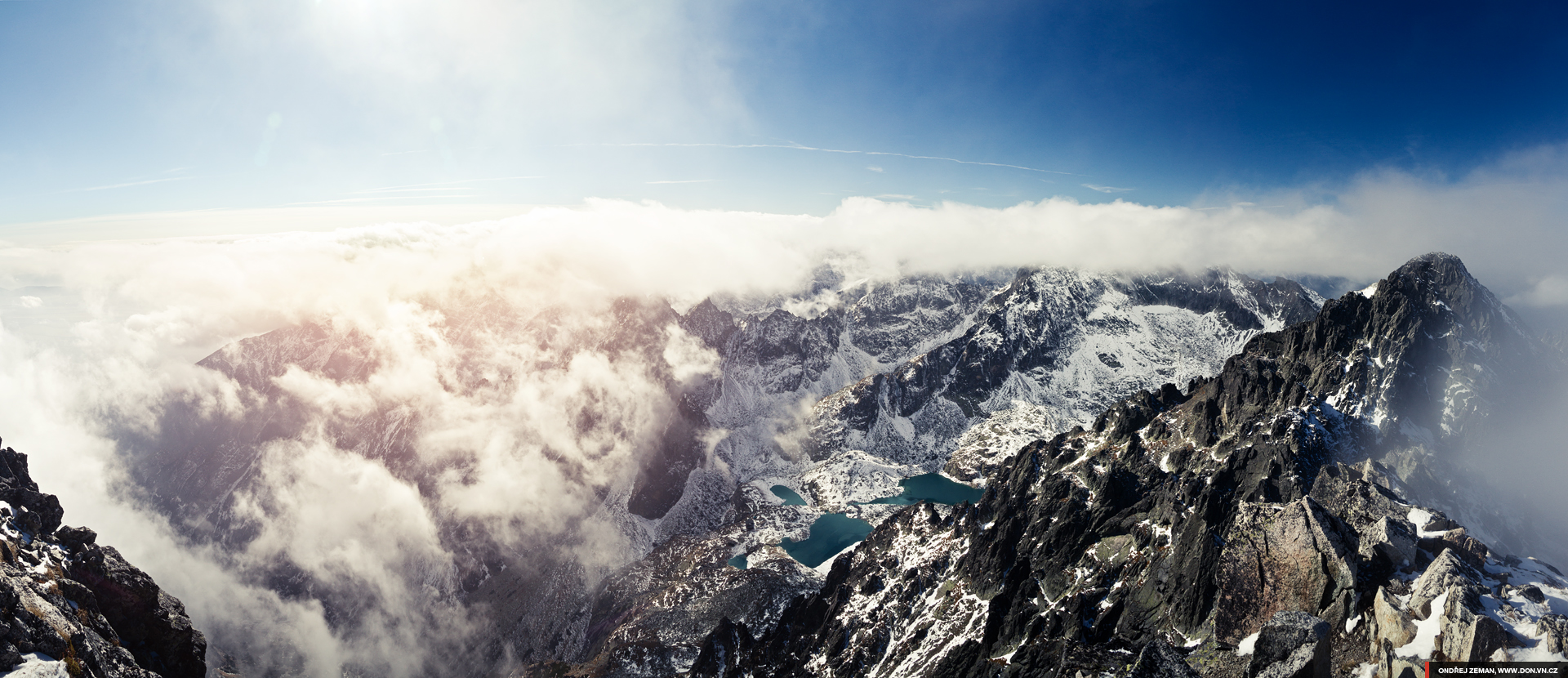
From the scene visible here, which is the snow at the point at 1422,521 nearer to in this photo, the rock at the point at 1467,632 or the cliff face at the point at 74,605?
the rock at the point at 1467,632

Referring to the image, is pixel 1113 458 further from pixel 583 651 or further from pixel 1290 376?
pixel 583 651

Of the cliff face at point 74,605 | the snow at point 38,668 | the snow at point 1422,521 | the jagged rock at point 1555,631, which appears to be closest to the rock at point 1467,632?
the jagged rock at point 1555,631

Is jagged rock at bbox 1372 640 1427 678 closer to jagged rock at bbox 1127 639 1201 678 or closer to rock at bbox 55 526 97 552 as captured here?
jagged rock at bbox 1127 639 1201 678

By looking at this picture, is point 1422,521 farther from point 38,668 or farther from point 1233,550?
point 38,668

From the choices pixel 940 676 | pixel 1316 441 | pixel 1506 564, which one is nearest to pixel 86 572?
pixel 940 676

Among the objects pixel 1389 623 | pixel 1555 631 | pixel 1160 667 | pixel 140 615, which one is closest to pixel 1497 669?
pixel 1555 631

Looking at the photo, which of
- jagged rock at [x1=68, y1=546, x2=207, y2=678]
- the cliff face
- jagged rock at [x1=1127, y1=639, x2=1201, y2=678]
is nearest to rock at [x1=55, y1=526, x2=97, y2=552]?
the cliff face
